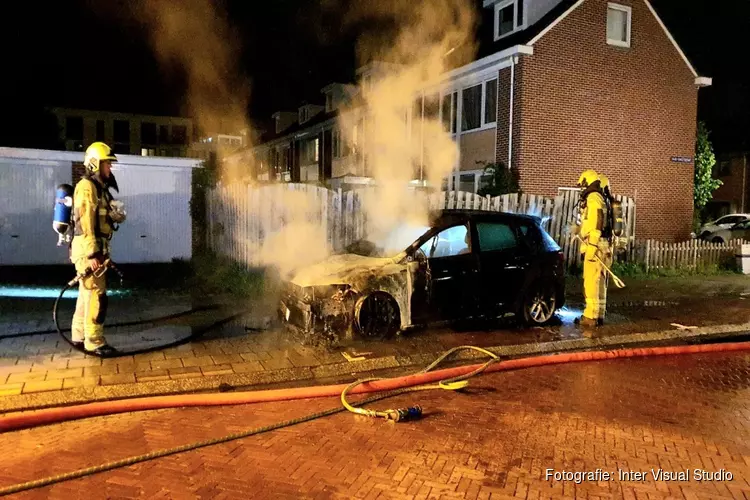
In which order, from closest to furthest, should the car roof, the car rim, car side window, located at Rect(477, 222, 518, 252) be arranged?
the car roof < car side window, located at Rect(477, 222, 518, 252) < the car rim

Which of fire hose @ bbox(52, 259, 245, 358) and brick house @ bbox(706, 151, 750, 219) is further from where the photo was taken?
brick house @ bbox(706, 151, 750, 219)

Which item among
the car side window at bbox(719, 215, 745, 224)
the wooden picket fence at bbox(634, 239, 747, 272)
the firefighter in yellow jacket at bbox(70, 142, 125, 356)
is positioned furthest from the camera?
the car side window at bbox(719, 215, 745, 224)

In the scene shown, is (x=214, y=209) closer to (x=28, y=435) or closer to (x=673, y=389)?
(x=28, y=435)

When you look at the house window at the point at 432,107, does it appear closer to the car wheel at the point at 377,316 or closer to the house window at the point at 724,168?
the car wheel at the point at 377,316

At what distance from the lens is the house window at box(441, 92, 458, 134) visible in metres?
17.7

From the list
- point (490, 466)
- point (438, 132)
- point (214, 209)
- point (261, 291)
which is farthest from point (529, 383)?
point (438, 132)

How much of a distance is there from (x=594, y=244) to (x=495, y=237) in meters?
1.36

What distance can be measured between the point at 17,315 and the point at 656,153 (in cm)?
1578

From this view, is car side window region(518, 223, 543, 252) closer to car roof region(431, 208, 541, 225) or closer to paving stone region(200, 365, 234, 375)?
car roof region(431, 208, 541, 225)

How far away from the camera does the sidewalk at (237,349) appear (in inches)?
213

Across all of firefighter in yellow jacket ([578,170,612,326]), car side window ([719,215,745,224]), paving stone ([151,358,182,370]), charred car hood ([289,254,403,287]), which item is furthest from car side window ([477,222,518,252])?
car side window ([719,215,745,224])

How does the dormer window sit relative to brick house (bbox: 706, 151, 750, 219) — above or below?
above

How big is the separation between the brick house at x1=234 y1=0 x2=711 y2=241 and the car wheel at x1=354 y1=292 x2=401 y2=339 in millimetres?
9098

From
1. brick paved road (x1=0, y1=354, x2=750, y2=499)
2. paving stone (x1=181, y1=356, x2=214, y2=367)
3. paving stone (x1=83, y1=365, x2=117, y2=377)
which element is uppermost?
paving stone (x1=83, y1=365, x2=117, y2=377)
